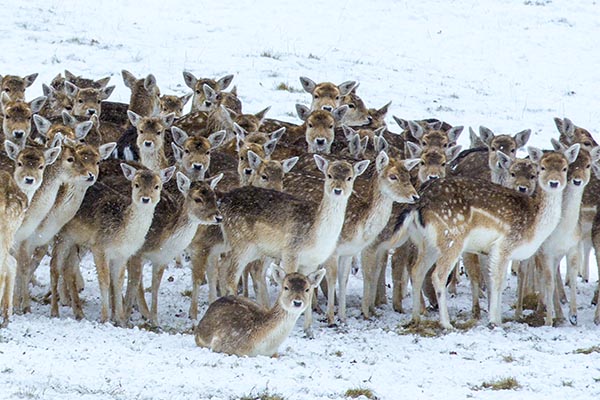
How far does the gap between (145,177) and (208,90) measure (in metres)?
4.81

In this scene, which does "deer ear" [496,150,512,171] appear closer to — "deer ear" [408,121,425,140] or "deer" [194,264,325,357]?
"deer ear" [408,121,425,140]

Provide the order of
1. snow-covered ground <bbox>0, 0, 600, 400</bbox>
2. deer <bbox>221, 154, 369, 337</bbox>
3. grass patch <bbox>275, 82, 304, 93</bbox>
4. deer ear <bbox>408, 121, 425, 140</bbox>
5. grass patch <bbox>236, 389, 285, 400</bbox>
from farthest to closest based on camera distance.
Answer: grass patch <bbox>275, 82, 304, 93</bbox> < deer ear <bbox>408, 121, 425, 140</bbox> < deer <bbox>221, 154, 369, 337</bbox> < snow-covered ground <bbox>0, 0, 600, 400</bbox> < grass patch <bbox>236, 389, 285, 400</bbox>

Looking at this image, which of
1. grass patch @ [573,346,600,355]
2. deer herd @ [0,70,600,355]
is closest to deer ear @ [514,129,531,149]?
deer herd @ [0,70,600,355]

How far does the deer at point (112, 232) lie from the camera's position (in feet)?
40.2

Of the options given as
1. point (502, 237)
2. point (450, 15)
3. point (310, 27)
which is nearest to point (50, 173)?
point (502, 237)

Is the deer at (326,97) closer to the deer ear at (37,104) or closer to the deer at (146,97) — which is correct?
the deer at (146,97)

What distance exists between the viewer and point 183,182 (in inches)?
507

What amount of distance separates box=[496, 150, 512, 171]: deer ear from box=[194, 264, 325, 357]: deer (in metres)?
3.97

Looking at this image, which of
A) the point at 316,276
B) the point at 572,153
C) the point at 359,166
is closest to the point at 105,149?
the point at 359,166

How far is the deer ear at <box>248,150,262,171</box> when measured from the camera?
1361 centimetres

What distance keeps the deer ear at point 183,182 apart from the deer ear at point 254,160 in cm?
101

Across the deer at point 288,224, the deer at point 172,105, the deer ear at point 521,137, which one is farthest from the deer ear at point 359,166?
the deer at point 172,105

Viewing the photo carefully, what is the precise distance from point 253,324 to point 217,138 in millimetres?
4363

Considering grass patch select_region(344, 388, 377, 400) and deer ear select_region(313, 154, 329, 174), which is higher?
deer ear select_region(313, 154, 329, 174)
